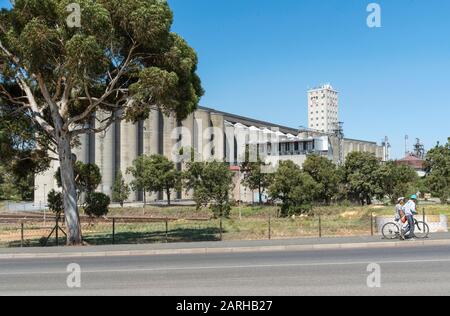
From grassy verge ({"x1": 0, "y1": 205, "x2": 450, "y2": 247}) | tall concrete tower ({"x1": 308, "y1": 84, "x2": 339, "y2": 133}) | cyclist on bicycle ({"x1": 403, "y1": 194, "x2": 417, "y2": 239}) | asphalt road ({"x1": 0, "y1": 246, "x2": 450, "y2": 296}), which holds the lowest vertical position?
grassy verge ({"x1": 0, "y1": 205, "x2": 450, "y2": 247})

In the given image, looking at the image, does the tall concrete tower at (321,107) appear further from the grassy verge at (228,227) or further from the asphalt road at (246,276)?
the asphalt road at (246,276)

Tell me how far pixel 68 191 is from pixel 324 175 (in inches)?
1842

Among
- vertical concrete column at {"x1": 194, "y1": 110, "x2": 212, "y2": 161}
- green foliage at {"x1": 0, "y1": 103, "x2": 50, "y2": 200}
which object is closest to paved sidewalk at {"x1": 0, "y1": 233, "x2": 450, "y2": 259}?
green foliage at {"x1": 0, "y1": 103, "x2": 50, "y2": 200}

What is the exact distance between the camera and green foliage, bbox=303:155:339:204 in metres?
64.3

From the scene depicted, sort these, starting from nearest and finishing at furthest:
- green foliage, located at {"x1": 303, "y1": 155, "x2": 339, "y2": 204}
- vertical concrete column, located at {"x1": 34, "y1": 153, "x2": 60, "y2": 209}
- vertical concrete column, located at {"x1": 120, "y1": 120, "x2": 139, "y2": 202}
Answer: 1. green foliage, located at {"x1": 303, "y1": 155, "x2": 339, "y2": 204}
2. vertical concrete column, located at {"x1": 34, "y1": 153, "x2": 60, "y2": 209}
3. vertical concrete column, located at {"x1": 120, "y1": 120, "x2": 139, "y2": 202}

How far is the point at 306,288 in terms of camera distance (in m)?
9.16

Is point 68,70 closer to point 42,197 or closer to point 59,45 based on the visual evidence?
point 59,45

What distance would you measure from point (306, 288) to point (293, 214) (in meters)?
39.5

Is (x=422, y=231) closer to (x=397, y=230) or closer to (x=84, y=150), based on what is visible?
(x=397, y=230)

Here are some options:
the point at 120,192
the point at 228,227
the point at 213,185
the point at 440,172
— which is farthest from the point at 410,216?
the point at 120,192

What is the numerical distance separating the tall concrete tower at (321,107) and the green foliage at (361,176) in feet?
339

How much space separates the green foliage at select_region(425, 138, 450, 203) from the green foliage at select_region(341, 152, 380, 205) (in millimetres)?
6581

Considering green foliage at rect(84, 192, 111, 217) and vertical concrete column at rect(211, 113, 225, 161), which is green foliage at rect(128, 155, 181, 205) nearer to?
vertical concrete column at rect(211, 113, 225, 161)

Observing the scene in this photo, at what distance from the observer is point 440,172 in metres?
62.3
